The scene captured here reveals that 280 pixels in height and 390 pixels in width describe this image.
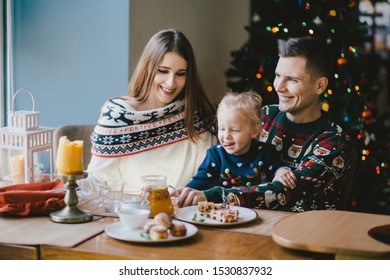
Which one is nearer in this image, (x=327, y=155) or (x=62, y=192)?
(x=62, y=192)

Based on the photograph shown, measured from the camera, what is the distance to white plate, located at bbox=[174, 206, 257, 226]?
1.90 meters

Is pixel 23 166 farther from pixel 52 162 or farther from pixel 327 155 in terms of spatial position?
pixel 327 155

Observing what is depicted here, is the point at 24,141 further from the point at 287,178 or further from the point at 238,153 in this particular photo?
the point at 287,178

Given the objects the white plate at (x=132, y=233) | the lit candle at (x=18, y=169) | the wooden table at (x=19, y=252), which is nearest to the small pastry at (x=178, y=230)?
the white plate at (x=132, y=233)

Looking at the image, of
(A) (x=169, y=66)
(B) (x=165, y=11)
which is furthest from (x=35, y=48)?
(A) (x=169, y=66)

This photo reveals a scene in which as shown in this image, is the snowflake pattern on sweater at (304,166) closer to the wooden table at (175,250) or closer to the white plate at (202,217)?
the white plate at (202,217)

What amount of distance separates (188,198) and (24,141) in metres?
0.88

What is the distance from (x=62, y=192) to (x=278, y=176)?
2.55ft

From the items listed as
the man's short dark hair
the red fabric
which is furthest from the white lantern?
the man's short dark hair

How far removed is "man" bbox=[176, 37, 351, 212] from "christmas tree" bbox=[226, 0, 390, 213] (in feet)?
4.19

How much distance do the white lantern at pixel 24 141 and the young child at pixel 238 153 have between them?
0.67m

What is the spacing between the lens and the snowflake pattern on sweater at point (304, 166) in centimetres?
224

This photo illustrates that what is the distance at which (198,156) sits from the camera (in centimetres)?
273
